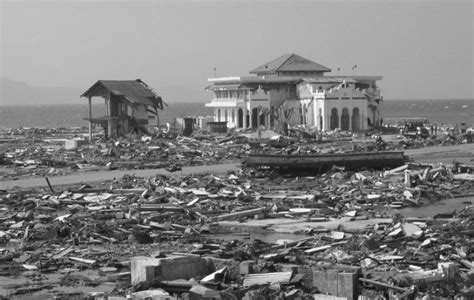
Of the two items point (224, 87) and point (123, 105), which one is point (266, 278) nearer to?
point (123, 105)

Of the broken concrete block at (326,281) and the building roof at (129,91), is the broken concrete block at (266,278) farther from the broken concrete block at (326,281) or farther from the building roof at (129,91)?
the building roof at (129,91)

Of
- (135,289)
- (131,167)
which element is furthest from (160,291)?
(131,167)

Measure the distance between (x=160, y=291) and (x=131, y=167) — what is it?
2623cm

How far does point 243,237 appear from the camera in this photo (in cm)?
2348

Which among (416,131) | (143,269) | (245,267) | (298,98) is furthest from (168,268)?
(298,98)

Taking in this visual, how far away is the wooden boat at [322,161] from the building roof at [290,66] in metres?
35.2

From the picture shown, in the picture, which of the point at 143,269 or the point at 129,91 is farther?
the point at 129,91

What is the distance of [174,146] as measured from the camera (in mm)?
50906

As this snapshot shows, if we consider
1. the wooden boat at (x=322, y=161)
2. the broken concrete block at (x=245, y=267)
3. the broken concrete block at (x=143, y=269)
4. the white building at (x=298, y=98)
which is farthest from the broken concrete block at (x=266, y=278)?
the white building at (x=298, y=98)

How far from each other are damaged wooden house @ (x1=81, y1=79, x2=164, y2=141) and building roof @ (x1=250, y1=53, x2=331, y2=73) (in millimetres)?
14698

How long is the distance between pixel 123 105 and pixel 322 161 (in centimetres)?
2635

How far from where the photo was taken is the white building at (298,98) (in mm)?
65438

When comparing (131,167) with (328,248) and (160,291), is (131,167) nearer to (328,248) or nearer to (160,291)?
(328,248)

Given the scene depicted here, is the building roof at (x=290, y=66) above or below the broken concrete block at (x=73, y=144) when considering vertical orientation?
above
